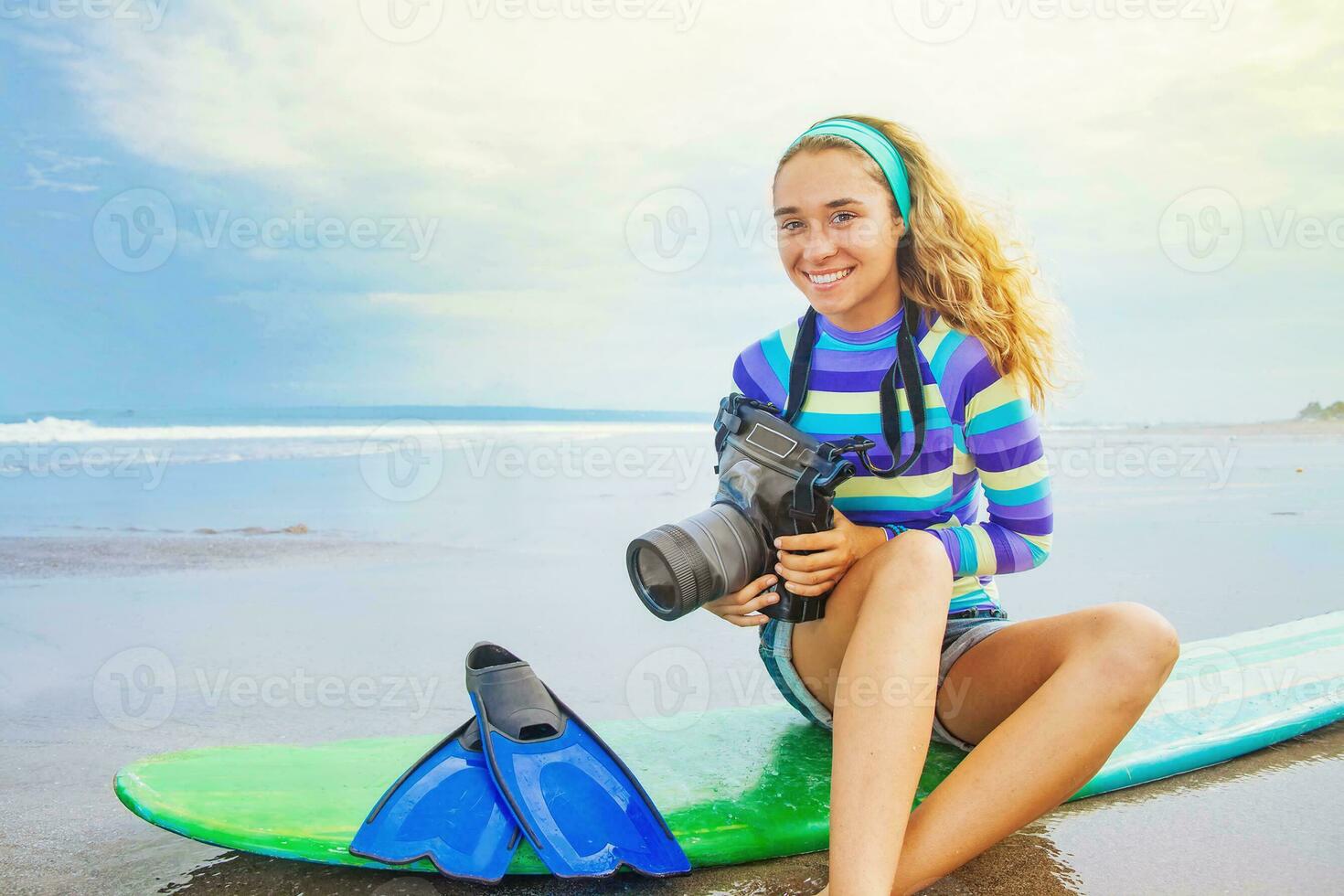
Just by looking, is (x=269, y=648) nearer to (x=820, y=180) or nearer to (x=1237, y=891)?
(x=820, y=180)

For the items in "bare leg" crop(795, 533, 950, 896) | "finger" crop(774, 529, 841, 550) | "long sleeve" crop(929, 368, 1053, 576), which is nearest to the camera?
"bare leg" crop(795, 533, 950, 896)

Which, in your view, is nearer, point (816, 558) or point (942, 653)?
point (816, 558)

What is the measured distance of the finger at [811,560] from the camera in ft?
4.47

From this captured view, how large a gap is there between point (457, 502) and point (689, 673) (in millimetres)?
3369

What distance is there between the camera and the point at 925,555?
126 centimetres

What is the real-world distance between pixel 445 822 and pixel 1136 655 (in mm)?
946

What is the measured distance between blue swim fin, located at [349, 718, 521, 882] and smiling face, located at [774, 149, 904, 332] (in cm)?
90

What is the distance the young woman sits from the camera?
46.9 inches

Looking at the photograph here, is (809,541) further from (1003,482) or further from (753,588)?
(1003,482)

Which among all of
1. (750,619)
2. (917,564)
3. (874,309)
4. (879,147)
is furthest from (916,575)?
(879,147)

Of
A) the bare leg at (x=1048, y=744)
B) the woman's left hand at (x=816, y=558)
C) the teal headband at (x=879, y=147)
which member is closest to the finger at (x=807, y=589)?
the woman's left hand at (x=816, y=558)

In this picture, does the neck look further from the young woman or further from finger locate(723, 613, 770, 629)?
finger locate(723, 613, 770, 629)

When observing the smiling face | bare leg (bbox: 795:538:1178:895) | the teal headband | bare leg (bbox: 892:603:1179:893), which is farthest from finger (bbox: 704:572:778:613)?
the teal headband

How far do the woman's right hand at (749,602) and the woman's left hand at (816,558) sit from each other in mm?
25
